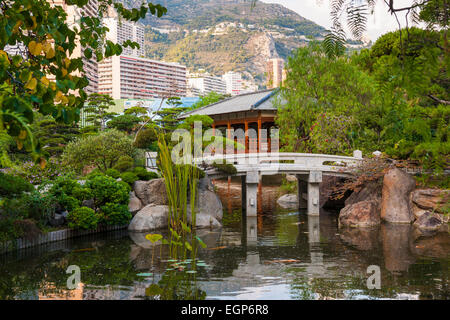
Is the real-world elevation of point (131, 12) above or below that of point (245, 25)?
below

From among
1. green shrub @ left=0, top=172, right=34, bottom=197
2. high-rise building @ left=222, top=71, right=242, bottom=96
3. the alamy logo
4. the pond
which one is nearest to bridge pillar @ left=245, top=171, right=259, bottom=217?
the pond

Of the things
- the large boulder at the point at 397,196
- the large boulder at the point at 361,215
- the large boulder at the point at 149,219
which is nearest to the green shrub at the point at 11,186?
the large boulder at the point at 149,219

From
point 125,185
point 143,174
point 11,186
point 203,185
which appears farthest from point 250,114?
point 11,186

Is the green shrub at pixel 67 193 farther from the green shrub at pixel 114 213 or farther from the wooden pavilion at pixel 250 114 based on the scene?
the wooden pavilion at pixel 250 114

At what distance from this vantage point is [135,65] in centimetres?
6531

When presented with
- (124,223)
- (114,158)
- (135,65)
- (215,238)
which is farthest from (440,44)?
(135,65)

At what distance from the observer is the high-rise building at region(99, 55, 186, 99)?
210 ft

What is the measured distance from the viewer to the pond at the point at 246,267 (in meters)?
4.79

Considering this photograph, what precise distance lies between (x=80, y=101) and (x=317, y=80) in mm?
12682

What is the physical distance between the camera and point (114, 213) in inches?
346

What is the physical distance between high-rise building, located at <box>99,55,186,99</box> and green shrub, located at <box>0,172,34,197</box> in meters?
57.4

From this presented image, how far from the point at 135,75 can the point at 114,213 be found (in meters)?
60.3

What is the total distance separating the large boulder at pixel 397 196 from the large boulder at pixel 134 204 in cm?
621
